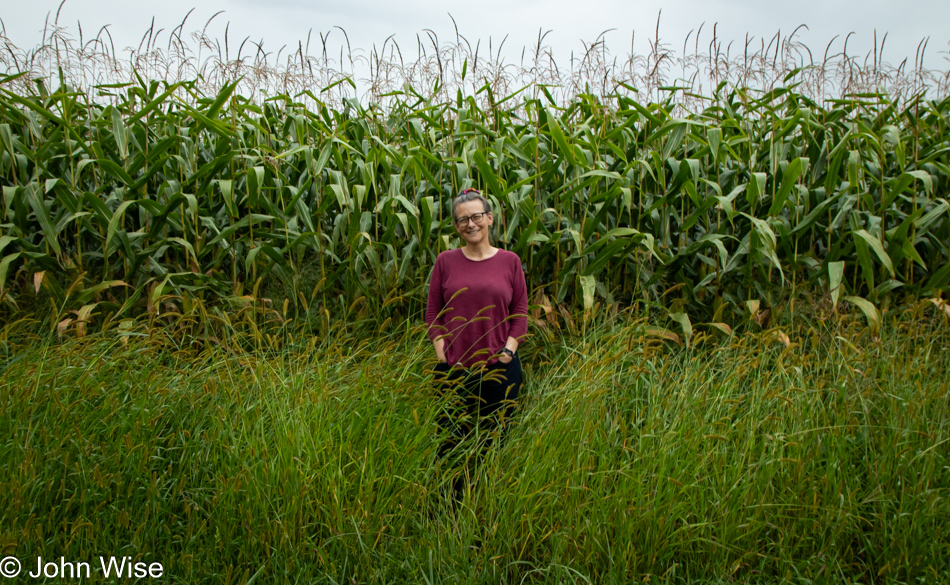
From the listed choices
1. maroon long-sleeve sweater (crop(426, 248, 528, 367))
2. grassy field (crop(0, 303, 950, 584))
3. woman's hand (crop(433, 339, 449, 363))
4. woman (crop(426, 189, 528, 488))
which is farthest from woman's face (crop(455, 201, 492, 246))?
grassy field (crop(0, 303, 950, 584))

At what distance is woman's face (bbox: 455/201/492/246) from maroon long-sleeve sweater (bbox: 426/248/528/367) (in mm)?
126

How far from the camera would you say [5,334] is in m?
3.04

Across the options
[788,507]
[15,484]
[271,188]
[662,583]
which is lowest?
[662,583]

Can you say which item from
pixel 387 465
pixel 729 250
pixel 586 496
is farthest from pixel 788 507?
pixel 729 250

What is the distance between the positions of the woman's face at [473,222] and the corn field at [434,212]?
744 millimetres

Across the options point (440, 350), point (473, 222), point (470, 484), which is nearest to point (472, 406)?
point (440, 350)

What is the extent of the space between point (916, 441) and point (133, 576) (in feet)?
10.4

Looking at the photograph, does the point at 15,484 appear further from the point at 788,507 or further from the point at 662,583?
the point at 788,507

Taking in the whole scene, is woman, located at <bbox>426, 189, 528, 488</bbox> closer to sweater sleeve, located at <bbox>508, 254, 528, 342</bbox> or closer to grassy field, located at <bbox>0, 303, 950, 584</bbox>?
sweater sleeve, located at <bbox>508, 254, 528, 342</bbox>

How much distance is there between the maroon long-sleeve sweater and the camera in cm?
277

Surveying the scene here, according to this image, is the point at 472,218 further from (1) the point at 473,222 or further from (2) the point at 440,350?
(2) the point at 440,350

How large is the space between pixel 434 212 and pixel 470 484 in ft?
6.47

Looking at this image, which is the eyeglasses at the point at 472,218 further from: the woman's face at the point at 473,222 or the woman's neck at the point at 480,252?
the woman's neck at the point at 480,252

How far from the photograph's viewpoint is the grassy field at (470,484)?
6.97 feet
